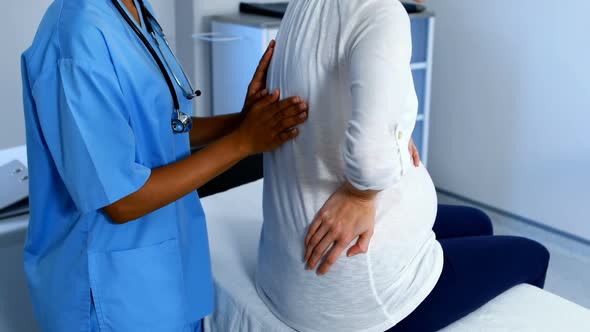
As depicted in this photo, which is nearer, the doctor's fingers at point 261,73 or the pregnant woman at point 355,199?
the pregnant woman at point 355,199

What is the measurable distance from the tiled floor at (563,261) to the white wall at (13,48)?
215 centimetres

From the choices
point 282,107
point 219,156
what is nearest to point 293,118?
point 282,107

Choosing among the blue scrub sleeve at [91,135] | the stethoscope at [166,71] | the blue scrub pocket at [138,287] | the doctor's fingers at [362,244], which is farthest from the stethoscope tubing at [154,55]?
the doctor's fingers at [362,244]

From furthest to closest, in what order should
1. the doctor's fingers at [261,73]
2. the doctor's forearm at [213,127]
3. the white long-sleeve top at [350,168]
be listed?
the doctor's forearm at [213,127], the doctor's fingers at [261,73], the white long-sleeve top at [350,168]

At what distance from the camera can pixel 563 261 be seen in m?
→ 2.59

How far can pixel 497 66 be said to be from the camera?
2785mm

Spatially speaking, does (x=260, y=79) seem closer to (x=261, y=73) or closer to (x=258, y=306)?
(x=261, y=73)

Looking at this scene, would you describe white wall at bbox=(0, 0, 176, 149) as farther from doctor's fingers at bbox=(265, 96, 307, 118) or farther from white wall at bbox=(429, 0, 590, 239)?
doctor's fingers at bbox=(265, 96, 307, 118)

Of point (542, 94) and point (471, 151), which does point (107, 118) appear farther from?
point (471, 151)

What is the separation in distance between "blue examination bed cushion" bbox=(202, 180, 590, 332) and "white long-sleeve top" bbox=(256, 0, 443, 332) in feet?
0.26

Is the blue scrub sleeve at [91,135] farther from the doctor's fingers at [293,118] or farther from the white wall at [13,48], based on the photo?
the white wall at [13,48]

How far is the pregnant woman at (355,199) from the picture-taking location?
35.0 inches

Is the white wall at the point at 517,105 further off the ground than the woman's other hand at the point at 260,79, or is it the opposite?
the woman's other hand at the point at 260,79

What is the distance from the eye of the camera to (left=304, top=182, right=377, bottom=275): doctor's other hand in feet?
3.28
